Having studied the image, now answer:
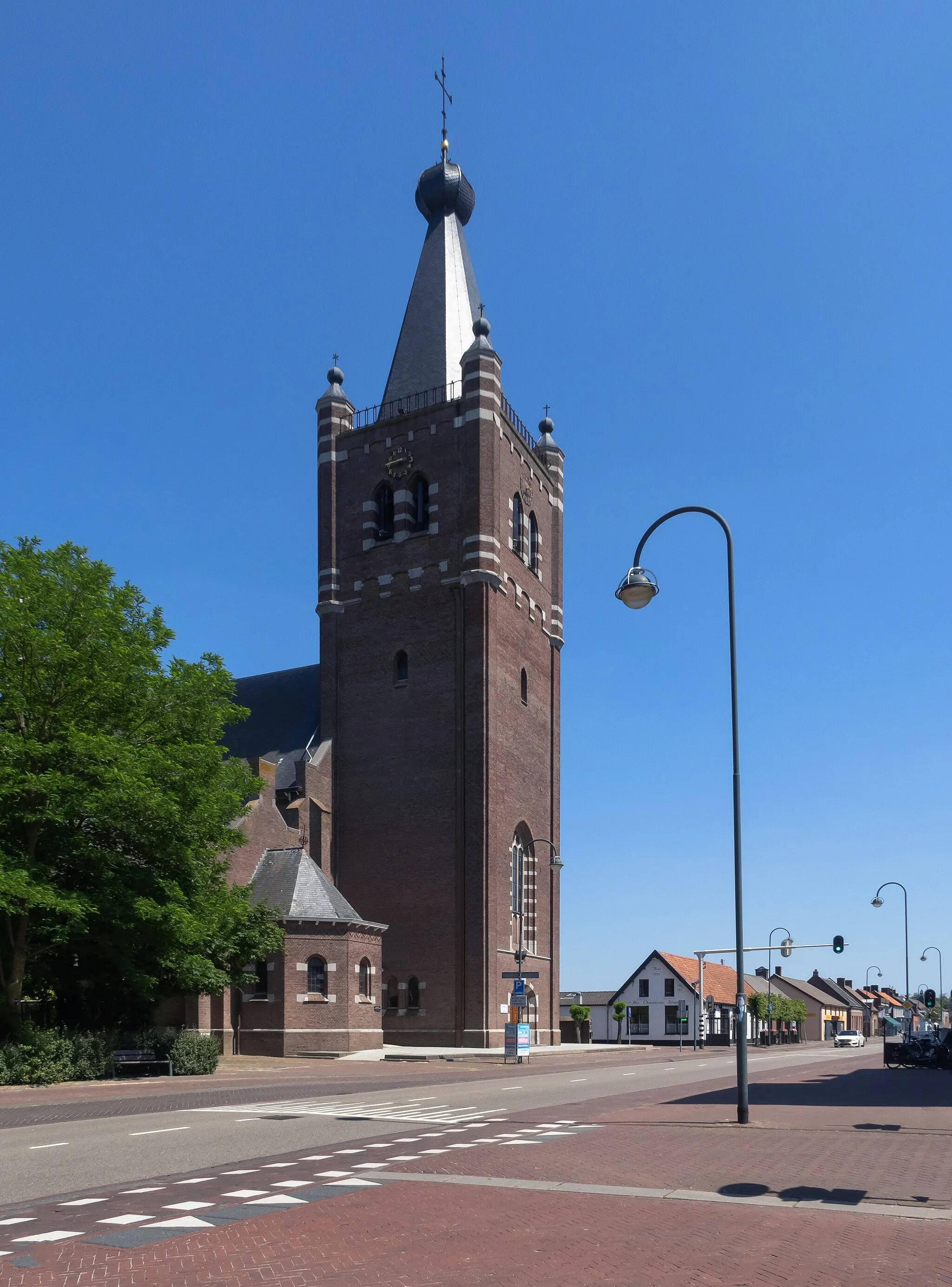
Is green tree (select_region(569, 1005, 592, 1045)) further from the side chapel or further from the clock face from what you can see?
the clock face

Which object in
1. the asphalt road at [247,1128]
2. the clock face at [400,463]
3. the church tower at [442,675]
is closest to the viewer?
the asphalt road at [247,1128]

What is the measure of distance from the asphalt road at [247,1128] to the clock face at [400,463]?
29.9 m

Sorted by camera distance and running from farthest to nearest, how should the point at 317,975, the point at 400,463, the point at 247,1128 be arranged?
1. the point at 400,463
2. the point at 317,975
3. the point at 247,1128

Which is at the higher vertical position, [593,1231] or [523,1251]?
[523,1251]

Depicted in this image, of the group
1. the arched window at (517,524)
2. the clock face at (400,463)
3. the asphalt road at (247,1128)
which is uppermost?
the clock face at (400,463)

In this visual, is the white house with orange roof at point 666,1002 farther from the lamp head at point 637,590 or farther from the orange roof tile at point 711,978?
the lamp head at point 637,590

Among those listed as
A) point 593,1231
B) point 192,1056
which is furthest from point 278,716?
point 593,1231

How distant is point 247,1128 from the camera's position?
644 inches

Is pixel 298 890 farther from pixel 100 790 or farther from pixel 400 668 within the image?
pixel 100 790

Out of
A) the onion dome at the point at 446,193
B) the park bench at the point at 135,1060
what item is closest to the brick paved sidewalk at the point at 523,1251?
the park bench at the point at 135,1060

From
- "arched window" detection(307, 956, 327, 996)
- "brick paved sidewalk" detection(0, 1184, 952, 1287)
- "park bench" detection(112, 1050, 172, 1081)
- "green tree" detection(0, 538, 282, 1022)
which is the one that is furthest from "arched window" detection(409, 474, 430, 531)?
"brick paved sidewalk" detection(0, 1184, 952, 1287)

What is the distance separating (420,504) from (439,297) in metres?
11.5

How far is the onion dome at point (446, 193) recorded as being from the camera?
60094 millimetres

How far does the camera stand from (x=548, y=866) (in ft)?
177
